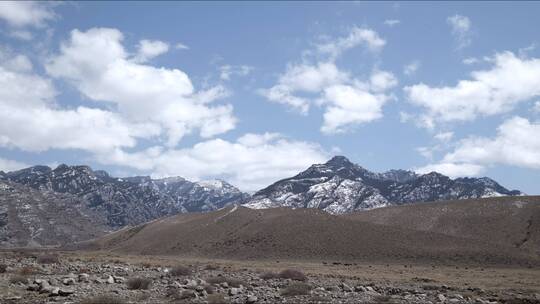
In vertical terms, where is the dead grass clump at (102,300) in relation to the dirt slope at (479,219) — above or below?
below

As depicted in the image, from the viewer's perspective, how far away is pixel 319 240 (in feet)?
354

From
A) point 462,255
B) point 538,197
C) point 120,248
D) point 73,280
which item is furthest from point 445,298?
point 120,248

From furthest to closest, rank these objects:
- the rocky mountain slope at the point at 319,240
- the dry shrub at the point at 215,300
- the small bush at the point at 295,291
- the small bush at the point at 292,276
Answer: the rocky mountain slope at the point at 319,240
the small bush at the point at 292,276
the small bush at the point at 295,291
the dry shrub at the point at 215,300

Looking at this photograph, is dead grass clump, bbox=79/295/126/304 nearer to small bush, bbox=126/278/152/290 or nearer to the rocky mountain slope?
small bush, bbox=126/278/152/290

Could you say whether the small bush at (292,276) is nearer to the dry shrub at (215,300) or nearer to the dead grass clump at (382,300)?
the dead grass clump at (382,300)

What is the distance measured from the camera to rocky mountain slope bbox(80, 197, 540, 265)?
9519 cm

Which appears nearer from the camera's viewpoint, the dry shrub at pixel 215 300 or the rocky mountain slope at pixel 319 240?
the dry shrub at pixel 215 300

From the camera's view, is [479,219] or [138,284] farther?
[479,219]

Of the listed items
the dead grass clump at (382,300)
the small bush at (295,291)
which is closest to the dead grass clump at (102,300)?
the small bush at (295,291)

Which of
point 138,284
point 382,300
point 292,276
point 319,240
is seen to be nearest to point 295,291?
point 382,300

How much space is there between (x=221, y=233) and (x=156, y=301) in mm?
103394

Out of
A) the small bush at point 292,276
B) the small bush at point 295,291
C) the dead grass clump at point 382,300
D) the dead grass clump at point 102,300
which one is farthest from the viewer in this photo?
the small bush at point 292,276

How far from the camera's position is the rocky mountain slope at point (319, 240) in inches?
3748

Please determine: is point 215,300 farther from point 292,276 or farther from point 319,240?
point 319,240
